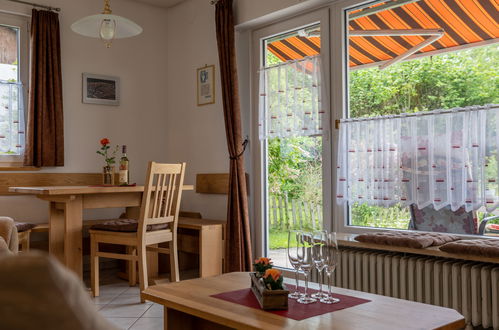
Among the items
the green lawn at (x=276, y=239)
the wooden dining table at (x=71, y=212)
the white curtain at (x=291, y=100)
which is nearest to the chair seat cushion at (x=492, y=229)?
the white curtain at (x=291, y=100)

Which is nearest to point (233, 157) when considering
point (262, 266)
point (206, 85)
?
point (206, 85)

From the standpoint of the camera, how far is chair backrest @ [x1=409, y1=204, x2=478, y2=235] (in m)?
3.16

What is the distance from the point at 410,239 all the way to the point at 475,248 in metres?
0.39

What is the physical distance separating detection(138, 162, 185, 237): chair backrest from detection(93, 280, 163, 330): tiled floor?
527mm

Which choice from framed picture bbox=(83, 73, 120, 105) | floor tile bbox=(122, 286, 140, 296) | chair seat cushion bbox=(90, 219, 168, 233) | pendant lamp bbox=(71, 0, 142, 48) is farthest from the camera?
framed picture bbox=(83, 73, 120, 105)

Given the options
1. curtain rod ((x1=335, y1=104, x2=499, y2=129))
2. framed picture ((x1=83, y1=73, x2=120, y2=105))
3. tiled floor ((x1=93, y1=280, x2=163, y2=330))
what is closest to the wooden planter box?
tiled floor ((x1=93, y1=280, x2=163, y2=330))

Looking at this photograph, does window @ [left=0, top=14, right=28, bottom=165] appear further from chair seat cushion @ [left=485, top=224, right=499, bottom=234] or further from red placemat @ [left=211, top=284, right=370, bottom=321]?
chair seat cushion @ [left=485, top=224, right=499, bottom=234]

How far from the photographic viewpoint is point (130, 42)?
5.41m

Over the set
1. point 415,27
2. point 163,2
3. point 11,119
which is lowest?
point 11,119

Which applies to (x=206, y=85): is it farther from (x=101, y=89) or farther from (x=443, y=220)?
(x=443, y=220)

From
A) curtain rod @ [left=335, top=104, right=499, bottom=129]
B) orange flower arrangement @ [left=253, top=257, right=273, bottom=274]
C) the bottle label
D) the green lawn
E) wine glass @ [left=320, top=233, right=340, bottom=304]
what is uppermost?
curtain rod @ [left=335, top=104, right=499, bottom=129]

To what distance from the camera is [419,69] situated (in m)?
3.47

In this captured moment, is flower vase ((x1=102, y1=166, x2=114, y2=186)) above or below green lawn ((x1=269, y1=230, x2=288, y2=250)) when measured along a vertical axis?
above

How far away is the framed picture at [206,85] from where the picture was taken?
16.5 ft
